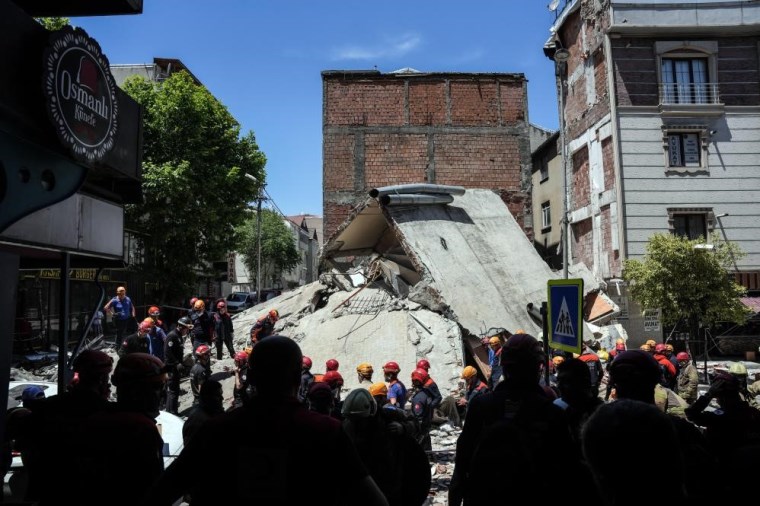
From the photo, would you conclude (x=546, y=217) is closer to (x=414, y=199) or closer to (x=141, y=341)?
(x=414, y=199)

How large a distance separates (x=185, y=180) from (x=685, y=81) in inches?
772

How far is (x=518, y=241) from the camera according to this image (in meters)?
16.8

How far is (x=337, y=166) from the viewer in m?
24.8

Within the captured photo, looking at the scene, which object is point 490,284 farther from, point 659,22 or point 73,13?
point 659,22

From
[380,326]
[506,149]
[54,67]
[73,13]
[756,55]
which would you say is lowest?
[380,326]

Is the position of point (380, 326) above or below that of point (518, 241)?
below

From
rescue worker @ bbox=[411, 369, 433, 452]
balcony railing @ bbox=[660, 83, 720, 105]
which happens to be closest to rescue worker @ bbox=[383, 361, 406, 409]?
rescue worker @ bbox=[411, 369, 433, 452]

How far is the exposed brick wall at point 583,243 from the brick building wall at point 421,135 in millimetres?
2405

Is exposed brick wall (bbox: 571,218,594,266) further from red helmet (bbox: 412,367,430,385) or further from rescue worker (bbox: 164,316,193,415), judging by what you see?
rescue worker (bbox: 164,316,193,415)

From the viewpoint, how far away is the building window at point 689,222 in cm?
2019

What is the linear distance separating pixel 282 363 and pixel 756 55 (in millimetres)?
25022

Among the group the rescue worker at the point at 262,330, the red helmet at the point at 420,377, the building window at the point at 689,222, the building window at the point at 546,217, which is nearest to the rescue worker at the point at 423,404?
the red helmet at the point at 420,377

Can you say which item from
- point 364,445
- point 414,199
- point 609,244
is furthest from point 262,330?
point 609,244

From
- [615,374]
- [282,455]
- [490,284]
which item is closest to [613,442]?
[282,455]
